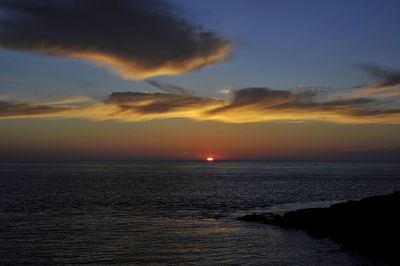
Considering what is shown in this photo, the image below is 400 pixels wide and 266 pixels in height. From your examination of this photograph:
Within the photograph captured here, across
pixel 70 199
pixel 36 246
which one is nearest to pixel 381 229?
pixel 36 246

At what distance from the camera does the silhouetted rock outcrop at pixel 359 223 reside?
38.3 meters

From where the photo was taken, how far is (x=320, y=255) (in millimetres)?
37031

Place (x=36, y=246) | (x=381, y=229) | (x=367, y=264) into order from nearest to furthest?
(x=367, y=264)
(x=36, y=246)
(x=381, y=229)

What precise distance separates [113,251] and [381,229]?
2433 cm

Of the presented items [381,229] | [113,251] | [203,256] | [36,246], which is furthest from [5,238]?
[381,229]

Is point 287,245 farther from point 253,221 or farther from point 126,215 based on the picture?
point 126,215

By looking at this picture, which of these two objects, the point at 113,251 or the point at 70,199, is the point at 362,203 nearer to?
the point at 113,251

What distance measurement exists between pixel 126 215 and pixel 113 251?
77.6 feet

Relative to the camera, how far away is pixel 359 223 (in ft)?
149

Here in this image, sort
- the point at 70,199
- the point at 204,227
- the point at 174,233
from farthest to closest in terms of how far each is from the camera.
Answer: the point at 70,199 → the point at 204,227 → the point at 174,233

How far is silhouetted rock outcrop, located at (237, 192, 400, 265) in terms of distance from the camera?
126ft

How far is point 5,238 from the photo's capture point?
138 feet

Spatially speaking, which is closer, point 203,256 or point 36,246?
point 203,256

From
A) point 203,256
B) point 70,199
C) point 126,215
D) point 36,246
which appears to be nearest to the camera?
point 203,256
